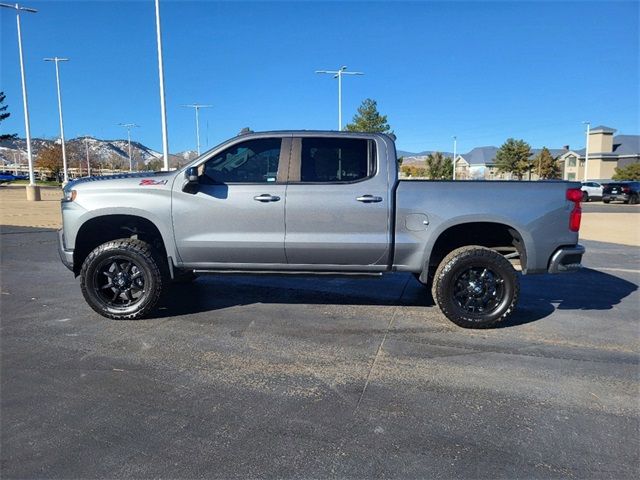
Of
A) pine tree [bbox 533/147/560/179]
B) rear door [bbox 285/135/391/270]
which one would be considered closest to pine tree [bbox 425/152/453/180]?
pine tree [bbox 533/147/560/179]

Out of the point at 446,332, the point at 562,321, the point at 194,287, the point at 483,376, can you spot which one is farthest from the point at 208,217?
the point at 562,321

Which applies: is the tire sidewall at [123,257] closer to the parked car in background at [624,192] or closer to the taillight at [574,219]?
the taillight at [574,219]

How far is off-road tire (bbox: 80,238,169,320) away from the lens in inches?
199

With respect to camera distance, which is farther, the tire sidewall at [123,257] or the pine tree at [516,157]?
the pine tree at [516,157]


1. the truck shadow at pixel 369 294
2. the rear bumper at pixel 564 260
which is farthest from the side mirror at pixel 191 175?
the rear bumper at pixel 564 260

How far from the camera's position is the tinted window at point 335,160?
5.05 meters

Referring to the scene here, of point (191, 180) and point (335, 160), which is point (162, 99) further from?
point (335, 160)

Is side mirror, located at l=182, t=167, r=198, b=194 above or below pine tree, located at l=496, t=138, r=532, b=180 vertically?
below

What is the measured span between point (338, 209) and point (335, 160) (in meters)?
0.58

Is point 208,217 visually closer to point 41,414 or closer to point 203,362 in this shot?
point 203,362

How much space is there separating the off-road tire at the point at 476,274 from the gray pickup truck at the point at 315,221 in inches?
0.4

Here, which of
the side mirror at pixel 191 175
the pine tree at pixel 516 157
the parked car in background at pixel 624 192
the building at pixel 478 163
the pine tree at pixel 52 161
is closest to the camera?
the side mirror at pixel 191 175

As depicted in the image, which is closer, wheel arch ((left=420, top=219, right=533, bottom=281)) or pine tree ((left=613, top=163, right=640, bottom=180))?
wheel arch ((left=420, top=219, right=533, bottom=281))

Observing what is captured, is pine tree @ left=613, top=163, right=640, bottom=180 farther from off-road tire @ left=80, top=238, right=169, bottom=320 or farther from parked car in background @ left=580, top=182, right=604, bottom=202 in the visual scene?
off-road tire @ left=80, top=238, right=169, bottom=320
